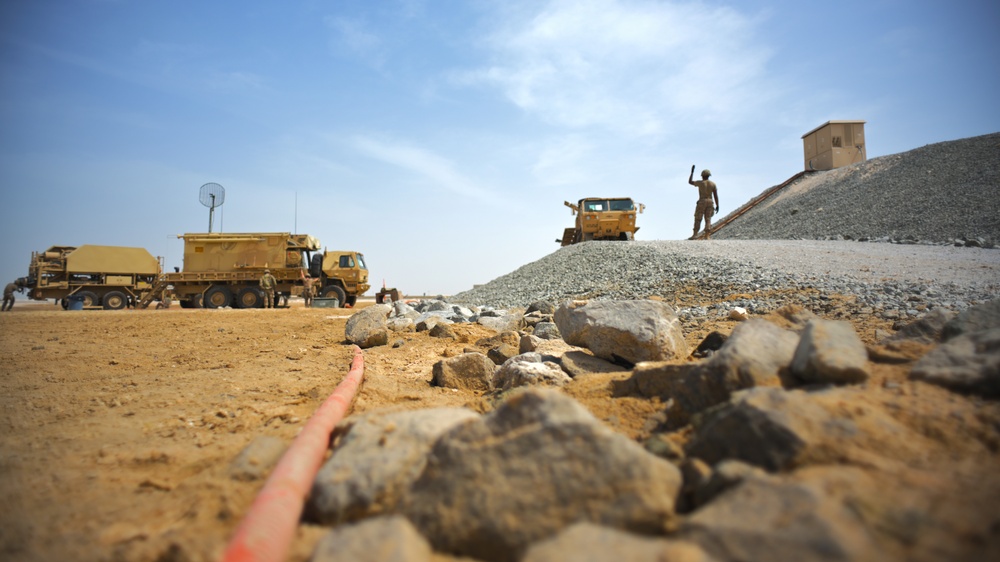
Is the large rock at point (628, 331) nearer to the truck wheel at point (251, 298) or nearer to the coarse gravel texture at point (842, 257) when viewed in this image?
the coarse gravel texture at point (842, 257)

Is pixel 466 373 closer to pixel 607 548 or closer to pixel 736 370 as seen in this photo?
pixel 736 370

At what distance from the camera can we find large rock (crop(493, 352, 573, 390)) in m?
3.77

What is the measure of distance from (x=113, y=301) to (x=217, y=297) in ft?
14.0

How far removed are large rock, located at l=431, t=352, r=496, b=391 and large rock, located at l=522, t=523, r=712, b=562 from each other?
309cm

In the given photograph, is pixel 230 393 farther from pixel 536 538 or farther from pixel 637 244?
pixel 637 244

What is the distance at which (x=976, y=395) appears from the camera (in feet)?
6.38

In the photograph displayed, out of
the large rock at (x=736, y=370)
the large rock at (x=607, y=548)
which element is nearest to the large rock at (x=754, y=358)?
the large rock at (x=736, y=370)

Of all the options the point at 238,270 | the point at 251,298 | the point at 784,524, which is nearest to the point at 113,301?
the point at 238,270

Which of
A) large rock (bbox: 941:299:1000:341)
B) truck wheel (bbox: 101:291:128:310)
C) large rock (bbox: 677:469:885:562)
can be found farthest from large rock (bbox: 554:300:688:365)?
truck wheel (bbox: 101:291:128:310)

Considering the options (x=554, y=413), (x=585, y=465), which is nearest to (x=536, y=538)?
(x=585, y=465)

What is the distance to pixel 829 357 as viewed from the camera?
225cm

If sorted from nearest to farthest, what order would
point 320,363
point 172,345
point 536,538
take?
A: point 536,538 < point 320,363 < point 172,345

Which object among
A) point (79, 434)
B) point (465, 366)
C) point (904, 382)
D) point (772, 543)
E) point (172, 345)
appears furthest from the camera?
point (172, 345)

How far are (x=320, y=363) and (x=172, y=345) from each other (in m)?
3.48
